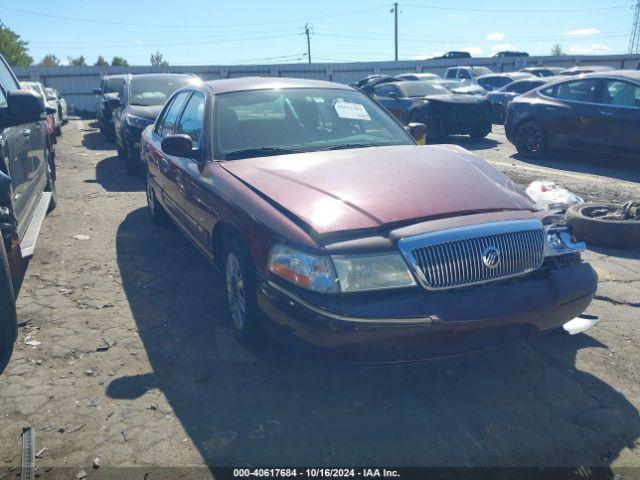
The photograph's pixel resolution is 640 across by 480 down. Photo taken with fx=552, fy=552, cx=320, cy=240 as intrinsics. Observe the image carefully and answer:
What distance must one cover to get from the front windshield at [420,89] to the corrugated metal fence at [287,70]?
17.0 m

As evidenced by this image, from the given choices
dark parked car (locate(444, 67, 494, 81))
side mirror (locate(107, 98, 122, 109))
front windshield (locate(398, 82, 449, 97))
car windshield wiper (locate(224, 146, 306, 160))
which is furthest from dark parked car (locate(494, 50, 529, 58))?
car windshield wiper (locate(224, 146, 306, 160))

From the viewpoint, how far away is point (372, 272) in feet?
8.70

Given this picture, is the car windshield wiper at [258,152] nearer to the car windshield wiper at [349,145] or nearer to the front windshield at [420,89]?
the car windshield wiper at [349,145]

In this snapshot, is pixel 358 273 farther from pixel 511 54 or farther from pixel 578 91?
pixel 511 54

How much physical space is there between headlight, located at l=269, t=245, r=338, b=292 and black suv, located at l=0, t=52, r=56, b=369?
62.1 inches

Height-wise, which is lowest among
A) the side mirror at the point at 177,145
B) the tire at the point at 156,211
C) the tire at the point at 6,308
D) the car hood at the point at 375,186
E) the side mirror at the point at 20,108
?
the tire at the point at 156,211

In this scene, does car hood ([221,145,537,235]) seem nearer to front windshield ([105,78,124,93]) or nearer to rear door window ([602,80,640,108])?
rear door window ([602,80,640,108])

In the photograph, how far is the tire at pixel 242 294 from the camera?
3.24m

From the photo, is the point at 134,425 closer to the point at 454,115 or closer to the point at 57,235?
the point at 57,235

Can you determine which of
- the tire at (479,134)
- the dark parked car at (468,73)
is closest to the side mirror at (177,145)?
the tire at (479,134)

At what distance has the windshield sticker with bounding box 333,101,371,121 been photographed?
14.8 feet

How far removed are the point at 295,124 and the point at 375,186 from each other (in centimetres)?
135

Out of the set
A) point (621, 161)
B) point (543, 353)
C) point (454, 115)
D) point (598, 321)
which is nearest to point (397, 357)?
point (543, 353)

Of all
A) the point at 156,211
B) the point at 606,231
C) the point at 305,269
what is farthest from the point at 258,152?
the point at 606,231
